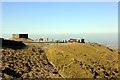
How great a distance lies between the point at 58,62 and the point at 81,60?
3351mm

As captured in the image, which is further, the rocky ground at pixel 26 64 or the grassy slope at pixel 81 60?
the grassy slope at pixel 81 60

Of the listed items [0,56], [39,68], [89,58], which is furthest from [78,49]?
[0,56]

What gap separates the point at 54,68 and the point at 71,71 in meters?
2.10

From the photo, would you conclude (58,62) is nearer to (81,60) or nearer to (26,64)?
(81,60)

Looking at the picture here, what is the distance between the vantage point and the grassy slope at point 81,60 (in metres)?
33.0

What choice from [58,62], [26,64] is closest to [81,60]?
[58,62]

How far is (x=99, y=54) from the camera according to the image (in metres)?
39.8

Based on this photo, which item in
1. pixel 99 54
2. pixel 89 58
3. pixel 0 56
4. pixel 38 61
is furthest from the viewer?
pixel 99 54

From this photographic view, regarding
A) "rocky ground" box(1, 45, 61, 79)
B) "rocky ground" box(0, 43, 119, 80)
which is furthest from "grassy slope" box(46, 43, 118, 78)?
"rocky ground" box(1, 45, 61, 79)

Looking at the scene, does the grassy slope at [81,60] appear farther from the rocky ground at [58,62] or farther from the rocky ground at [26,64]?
the rocky ground at [26,64]

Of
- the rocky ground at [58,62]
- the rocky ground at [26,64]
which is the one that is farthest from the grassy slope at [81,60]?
the rocky ground at [26,64]

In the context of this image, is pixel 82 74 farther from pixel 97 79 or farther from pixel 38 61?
pixel 38 61

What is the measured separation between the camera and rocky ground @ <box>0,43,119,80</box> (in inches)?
1221

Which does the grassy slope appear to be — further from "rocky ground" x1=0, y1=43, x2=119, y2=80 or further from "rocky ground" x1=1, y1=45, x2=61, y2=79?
"rocky ground" x1=1, y1=45, x2=61, y2=79
